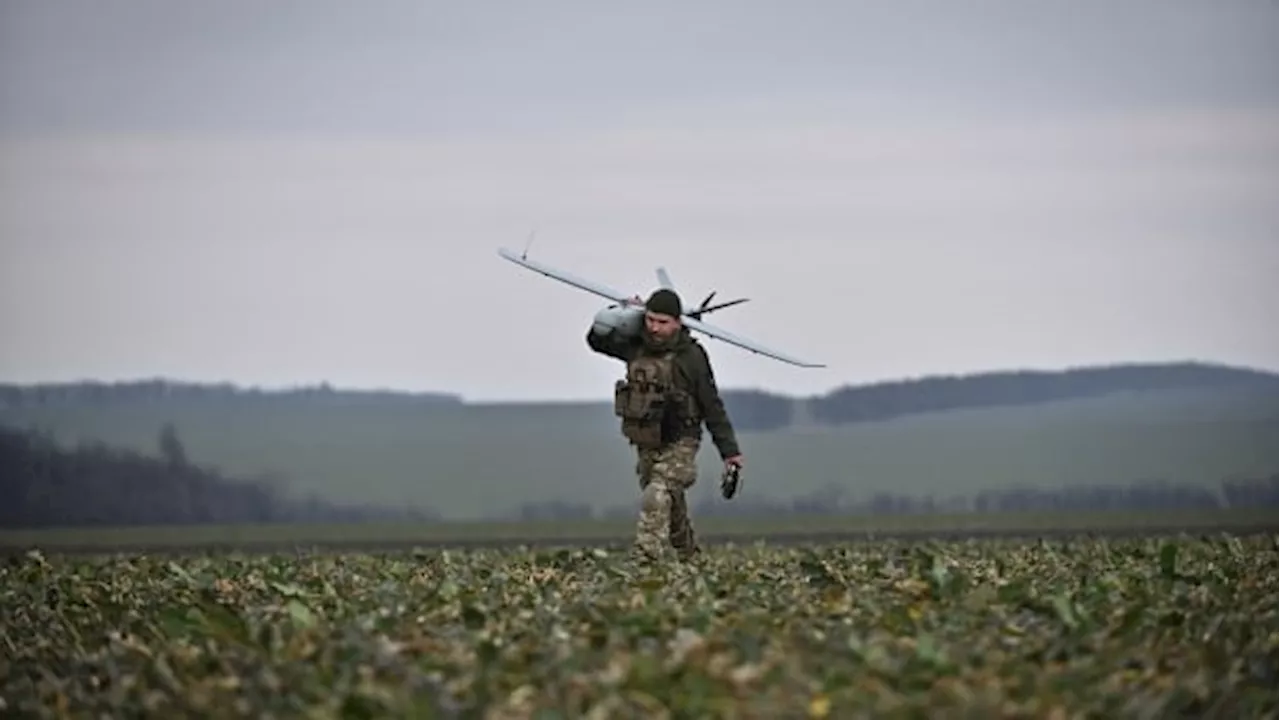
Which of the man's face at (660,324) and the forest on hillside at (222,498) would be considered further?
the forest on hillside at (222,498)

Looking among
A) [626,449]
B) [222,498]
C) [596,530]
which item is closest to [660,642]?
[596,530]

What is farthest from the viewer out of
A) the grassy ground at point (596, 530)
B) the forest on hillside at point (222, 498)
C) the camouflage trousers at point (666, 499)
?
the forest on hillside at point (222, 498)

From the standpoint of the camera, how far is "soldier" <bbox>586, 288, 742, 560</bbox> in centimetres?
2522

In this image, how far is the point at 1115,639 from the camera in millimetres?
17281

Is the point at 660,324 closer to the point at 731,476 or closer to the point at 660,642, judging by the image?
the point at 731,476

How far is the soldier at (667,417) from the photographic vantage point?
2522cm

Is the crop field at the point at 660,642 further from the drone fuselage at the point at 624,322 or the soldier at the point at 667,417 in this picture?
the drone fuselage at the point at 624,322

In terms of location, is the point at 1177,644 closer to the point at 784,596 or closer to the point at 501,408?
the point at 784,596

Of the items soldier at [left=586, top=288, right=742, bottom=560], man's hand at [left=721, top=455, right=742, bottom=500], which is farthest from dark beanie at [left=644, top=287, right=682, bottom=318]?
man's hand at [left=721, top=455, right=742, bottom=500]

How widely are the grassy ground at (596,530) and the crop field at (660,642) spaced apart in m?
16.4

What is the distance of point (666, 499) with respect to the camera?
25297 mm

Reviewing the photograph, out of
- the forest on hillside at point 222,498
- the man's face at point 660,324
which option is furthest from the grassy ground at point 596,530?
the man's face at point 660,324

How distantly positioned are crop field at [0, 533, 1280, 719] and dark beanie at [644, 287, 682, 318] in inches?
73.1

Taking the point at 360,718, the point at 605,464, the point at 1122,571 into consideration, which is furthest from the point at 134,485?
the point at 360,718
